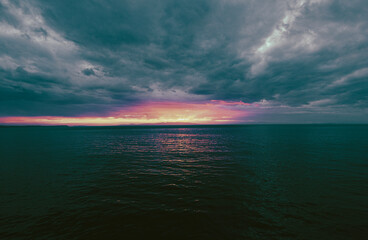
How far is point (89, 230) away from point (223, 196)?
1080 cm

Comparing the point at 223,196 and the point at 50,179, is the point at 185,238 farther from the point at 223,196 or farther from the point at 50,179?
the point at 50,179

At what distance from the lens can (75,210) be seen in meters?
12.7

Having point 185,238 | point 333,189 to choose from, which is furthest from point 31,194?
point 333,189

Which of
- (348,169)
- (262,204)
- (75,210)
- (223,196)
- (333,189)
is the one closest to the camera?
(75,210)

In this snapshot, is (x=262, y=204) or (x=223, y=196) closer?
(x=262, y=204)

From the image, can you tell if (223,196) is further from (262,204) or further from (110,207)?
(110,207)

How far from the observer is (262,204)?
13562 millimetres

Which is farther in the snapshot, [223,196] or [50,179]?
[50,179]

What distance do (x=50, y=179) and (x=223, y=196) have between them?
21.0 metres

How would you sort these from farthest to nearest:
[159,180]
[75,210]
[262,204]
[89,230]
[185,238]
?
[159,180] → [262,204] → [75,210] → [89,230] → [185,238]

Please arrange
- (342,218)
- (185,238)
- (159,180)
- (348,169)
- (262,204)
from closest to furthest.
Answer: (185,238), (342,218), (262,204), (159,180), (348,169)

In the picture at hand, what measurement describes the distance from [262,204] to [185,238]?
7574mm

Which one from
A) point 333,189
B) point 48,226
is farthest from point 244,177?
point 48,226

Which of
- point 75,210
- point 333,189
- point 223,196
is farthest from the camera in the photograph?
point 333,189
